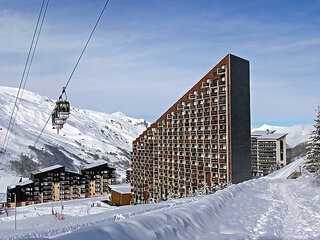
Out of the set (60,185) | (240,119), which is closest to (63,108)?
(240,119)

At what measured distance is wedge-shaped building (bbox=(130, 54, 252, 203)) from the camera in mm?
42344

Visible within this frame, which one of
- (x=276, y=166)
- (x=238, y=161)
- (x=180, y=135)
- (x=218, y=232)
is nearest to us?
(x=218, y=232)

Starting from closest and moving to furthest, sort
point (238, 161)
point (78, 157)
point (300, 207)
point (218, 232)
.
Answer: point (218, 232) → point (300, 207) → point (238, 161) → point (78, 157)

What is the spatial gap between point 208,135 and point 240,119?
19.1ft

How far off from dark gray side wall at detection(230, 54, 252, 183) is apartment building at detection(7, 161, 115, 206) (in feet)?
202

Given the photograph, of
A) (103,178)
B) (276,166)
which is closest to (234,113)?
(276,166)

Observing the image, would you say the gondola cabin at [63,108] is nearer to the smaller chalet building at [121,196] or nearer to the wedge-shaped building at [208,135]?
the wedge-shaped building at [208,135]

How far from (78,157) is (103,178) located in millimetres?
100029

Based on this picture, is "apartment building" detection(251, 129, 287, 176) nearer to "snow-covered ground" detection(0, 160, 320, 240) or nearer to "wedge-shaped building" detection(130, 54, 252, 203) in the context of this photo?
"wedge-shaped building" detection(130, 54, 252, 203)

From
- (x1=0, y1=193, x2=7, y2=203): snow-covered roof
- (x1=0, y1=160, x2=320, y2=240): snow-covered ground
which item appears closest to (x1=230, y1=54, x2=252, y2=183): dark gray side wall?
(x1=0, y1=160, x2=320, y2=240): snow-covered ground

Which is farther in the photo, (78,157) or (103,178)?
(78,157)

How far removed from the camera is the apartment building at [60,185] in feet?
267

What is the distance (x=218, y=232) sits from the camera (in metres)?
10.0

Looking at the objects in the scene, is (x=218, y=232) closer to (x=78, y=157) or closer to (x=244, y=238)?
(x=244, y=238)
